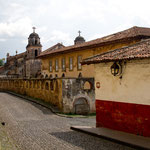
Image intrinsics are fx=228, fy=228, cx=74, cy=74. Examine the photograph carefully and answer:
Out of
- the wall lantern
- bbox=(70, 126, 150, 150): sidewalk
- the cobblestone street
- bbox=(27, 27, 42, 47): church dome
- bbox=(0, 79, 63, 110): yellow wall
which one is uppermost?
bbox=(27, 27, 42, 47): church dome

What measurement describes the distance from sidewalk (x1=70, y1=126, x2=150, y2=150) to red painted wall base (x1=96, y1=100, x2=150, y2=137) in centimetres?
28

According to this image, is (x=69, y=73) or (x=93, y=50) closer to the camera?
(x=93, y=50)

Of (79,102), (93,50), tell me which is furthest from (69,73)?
(79,102)

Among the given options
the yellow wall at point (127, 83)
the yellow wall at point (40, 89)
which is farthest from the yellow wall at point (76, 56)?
the yellow wall at point (127, 83)

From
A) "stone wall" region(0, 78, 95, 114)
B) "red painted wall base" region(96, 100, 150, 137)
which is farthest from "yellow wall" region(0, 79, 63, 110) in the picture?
"red painted wall base" region(96, 100, 150, 137)

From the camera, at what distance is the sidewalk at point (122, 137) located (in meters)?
7.13

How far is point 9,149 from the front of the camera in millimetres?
6809

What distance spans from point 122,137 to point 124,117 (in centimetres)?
105

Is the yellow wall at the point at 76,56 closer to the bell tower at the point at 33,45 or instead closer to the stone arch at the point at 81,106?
the stone arch at the point at 81,106

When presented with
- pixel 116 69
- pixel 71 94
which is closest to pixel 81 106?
pixel 71 94

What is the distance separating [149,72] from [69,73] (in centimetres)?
1797

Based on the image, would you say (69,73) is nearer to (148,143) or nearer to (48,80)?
(48,80)

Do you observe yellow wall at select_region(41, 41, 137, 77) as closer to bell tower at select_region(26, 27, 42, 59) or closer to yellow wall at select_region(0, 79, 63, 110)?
yellow wall at select_region(0, 79, 63, 110)

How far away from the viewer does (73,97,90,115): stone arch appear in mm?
16719
